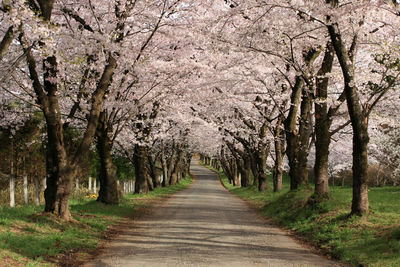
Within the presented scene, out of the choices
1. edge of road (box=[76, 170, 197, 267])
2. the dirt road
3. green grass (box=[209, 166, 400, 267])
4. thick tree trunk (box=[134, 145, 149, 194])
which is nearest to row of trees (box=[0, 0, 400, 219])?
thick tree trunk (box=[134, 145, 149, 194])

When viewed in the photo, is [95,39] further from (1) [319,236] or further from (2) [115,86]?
(1) [319,236]

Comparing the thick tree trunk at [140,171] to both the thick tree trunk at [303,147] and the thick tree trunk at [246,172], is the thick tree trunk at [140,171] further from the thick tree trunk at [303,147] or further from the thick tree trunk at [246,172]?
the thick tree trunk at [246,172]

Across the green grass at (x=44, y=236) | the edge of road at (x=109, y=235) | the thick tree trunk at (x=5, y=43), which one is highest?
the thick tree trunk at (x=5, y=43)

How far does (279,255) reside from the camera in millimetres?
7984

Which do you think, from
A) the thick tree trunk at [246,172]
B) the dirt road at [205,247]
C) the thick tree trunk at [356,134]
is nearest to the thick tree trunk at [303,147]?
the dirt road at [205,247]

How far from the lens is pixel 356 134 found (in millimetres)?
10406

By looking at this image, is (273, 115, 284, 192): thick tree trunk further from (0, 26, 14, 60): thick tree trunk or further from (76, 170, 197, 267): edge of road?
(0, 26, 14, 60): thick tree trunk

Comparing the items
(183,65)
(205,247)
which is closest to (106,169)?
(183,65)

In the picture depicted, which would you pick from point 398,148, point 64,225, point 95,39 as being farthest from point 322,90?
point 398,148

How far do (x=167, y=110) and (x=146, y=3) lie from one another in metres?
12.0

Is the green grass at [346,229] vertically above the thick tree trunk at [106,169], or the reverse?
the thick tree trunk at [106,169]

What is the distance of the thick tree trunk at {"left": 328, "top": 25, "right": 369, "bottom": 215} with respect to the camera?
33.4ft

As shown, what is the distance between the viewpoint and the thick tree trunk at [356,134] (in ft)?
33.4

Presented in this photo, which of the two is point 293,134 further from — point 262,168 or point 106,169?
point 262,168
